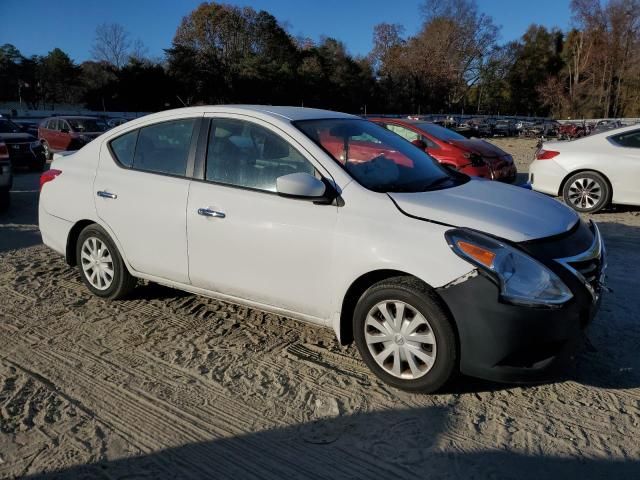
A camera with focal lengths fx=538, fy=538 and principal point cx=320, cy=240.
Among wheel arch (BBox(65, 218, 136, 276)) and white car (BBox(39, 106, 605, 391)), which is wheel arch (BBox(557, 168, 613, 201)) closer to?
white car (BBox(39, 106, 605, 391))

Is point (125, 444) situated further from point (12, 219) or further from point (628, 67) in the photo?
point (628, 67)

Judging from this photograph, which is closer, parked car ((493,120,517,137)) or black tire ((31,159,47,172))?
black tire ((31,159,47,172))

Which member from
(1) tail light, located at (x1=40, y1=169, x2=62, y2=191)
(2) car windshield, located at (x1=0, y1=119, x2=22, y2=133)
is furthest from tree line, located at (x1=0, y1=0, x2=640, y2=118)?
(1) tail light, located at (x1=40, y1=169, x2=62, y2=191)

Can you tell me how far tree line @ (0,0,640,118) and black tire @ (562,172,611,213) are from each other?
143 feet

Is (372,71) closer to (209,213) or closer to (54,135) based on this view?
(54,135)

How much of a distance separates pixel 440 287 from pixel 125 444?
1.86 m

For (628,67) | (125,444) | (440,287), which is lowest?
(125,444)

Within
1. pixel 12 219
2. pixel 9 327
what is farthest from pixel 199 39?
pixel 9 327

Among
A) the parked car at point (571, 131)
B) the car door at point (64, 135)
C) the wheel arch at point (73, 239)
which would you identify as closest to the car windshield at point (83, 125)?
the car door at point (64, 135)

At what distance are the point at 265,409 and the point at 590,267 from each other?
208 centimetres

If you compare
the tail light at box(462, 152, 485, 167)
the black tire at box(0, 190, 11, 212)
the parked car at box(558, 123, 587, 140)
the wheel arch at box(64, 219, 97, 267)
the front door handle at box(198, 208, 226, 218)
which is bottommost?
the black tire at box(0, 190, 11, 212)

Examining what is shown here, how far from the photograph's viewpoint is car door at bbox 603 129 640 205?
805cm

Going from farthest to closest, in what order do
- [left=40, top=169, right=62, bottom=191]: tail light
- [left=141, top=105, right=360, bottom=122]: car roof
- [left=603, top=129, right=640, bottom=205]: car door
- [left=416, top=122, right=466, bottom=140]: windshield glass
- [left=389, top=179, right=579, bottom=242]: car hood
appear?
1. [left=416, top=122, right=466, bottom=140]: windshield glass
2. [left=603, top=129, right=640, bottom=205]: car door
3. [left=40, top=169, right=62, bottom=191]: tail light
4. [left=141, top=105, right=360, bottom=122]: car roof
5. [left=389, top=179, right=579, bottom=242]: car hood

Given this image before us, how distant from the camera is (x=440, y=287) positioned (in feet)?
9.72
